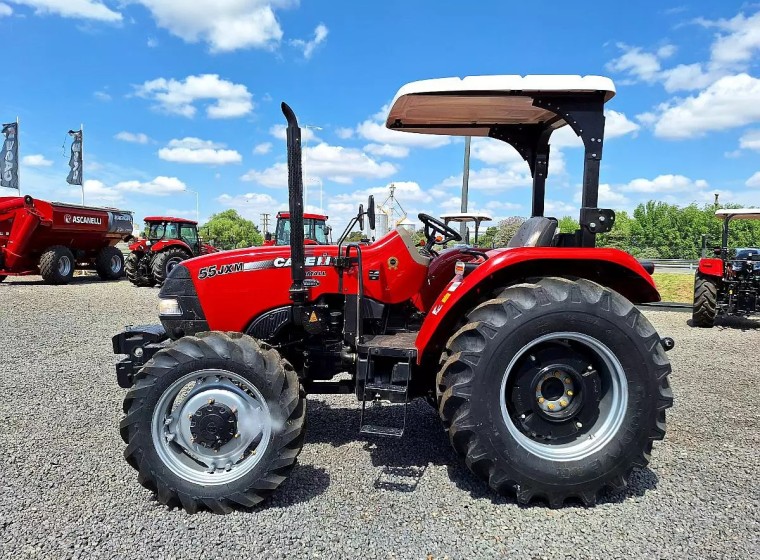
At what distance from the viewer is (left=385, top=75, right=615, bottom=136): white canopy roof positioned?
2678 mm

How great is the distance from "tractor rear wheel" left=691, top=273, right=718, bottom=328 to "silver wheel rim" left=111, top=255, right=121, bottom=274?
16419 mm

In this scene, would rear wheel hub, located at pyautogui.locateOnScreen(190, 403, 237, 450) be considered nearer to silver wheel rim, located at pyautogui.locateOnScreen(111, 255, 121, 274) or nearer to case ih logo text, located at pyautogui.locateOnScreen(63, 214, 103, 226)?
case ih logo text, located at pyautogui.locateOnScreen(63, 214, 103, 226)

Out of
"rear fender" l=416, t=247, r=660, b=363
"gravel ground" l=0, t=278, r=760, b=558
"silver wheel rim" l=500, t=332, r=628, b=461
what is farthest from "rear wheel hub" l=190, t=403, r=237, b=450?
"silver wheel rim" l=500, t=332, r=628, b=461

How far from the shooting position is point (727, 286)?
8828mm

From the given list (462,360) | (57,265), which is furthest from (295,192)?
(57,265)

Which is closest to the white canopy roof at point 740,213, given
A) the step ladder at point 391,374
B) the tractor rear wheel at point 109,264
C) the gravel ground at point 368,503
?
the gravel ground at point 368,503

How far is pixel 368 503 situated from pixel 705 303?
8087 millimetres

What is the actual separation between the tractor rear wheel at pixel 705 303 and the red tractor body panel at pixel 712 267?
0.47 feet

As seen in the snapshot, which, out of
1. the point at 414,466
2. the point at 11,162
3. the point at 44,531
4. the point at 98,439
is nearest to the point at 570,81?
the point at 414,466

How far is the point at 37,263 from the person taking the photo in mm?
14430

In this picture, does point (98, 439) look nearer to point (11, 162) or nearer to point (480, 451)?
point (480, 451)

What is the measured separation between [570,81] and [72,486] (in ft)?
11.8

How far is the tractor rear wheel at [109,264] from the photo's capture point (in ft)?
53.0

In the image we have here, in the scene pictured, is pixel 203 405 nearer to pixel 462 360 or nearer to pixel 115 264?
pixel 462 360
